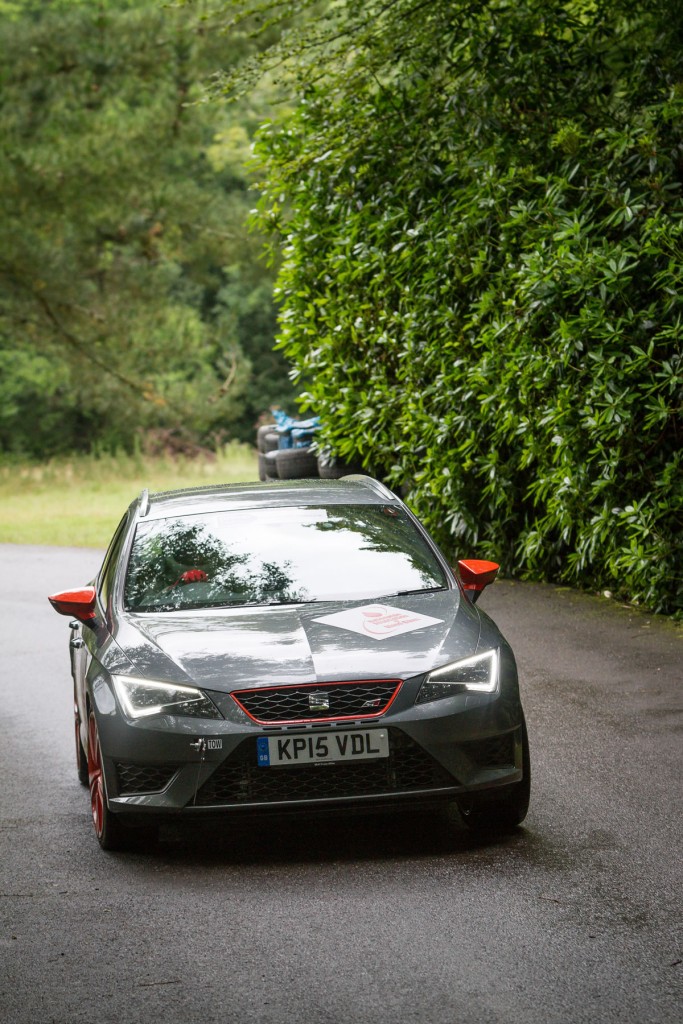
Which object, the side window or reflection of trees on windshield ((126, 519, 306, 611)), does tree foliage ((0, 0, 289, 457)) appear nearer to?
the side window

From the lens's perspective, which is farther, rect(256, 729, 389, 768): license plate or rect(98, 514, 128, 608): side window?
rect(98, 514, 128, 608): side window

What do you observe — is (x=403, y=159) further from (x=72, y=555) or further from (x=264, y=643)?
(x=264, y=643)

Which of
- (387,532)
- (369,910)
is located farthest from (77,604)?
(369,910)

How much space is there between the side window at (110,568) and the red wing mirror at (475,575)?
5.34ft

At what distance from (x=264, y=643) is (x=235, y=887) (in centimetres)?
98

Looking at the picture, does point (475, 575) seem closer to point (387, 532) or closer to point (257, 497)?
point (387, 532)

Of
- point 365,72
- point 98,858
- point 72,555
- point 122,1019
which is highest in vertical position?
point 365,72

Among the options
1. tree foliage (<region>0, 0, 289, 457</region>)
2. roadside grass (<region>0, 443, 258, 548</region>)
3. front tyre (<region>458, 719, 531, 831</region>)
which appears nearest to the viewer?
front tyre (<region>458, 719, 531, 831</region>)

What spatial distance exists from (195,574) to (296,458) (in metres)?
10.5

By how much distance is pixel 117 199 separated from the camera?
34531 millimetres

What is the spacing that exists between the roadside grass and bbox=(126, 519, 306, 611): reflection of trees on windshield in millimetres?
13741

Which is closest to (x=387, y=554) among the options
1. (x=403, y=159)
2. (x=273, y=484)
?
(x=273, y=484)

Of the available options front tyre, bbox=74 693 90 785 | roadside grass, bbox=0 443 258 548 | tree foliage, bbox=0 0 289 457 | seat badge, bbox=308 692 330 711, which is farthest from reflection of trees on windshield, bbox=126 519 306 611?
tree foliage, bbox=0 0 289 457

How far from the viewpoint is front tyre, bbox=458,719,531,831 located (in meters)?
6.07
